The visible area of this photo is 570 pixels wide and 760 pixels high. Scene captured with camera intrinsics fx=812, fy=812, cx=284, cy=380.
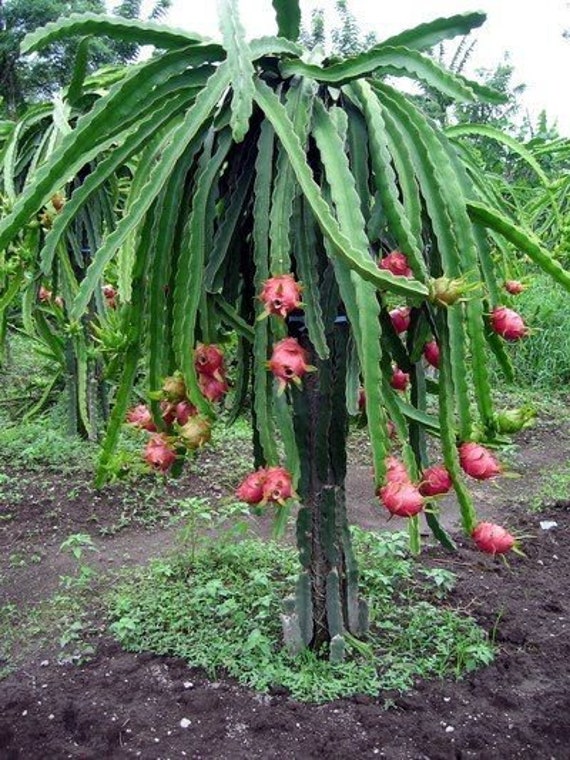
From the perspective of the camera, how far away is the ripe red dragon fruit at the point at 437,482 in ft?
5.02

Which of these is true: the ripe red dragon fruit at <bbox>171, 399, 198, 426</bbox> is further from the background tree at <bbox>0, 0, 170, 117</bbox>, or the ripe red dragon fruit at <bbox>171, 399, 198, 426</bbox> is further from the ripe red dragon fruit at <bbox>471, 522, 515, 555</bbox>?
the background tree at <bbox>0, 0, 170, 117</bbox>

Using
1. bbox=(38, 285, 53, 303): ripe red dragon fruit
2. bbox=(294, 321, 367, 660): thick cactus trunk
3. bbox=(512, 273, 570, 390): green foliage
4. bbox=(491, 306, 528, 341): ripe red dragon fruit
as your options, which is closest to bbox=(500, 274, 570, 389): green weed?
bbox=(512, 273, 570, 390): green foliage

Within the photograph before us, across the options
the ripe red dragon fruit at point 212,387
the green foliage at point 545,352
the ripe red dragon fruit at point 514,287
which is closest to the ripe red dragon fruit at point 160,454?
the ripe red dragon fruit at point 212,387

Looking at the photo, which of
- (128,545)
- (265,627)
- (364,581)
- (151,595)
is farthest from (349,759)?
(128,545)

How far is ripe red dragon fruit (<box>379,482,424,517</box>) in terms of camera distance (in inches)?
54.6

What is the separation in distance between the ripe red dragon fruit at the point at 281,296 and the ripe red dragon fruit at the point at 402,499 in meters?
0.36

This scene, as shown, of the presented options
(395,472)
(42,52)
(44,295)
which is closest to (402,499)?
→ (395,472)

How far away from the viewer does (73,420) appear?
4094 millimetres

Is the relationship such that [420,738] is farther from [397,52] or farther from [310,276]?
[397,52]

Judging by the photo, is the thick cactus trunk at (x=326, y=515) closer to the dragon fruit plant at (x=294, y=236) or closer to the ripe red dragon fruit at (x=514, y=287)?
the dragon fruit plant at (x=294, y=236)

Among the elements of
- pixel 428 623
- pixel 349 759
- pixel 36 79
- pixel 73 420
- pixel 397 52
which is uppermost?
pixel 36 79

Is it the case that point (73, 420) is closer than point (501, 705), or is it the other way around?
point (501, 705)

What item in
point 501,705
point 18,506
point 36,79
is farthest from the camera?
point 36,79

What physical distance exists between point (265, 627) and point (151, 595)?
0.44 m
